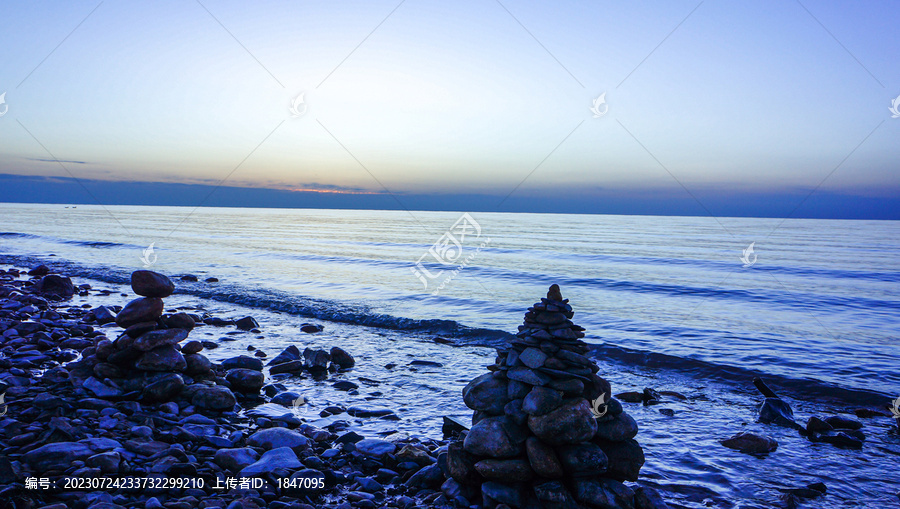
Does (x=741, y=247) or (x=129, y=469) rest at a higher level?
(x=741, y=247)

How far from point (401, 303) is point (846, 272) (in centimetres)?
3724

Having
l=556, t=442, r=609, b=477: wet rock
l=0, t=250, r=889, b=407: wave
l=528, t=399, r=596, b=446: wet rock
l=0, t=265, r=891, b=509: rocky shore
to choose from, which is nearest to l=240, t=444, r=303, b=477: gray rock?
l=0, t=265, r=891, b=509: rocky shore

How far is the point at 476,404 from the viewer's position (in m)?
7.32

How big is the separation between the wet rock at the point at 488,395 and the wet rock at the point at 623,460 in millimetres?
1544

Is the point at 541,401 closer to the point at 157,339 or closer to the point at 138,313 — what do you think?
the point at 157,339

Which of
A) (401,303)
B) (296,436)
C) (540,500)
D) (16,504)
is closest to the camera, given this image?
(16,504)

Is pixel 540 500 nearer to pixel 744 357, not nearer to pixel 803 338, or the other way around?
pixel 744 357

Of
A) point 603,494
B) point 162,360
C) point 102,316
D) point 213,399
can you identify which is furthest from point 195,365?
point 102,316

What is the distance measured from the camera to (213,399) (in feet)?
32.8

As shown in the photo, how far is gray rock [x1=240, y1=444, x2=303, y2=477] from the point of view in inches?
282

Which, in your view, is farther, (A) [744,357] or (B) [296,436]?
(A) [744,357]

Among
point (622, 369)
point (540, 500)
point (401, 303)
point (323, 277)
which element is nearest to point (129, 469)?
point (540, 500)

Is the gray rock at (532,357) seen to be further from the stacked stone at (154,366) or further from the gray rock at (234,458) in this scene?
the stacked stone at (154,366)

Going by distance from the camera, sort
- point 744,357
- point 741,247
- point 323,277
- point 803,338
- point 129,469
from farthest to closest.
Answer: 1. point 741,247
2. point 323,277
3. point 803,338
4. point 744,357
5. point 129,469
